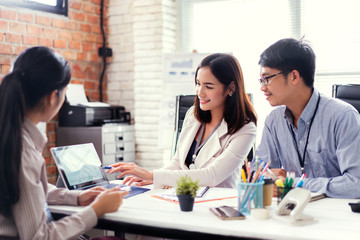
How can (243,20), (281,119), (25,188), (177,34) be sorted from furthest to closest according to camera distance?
1. (177,34)
2. (243,20)
3. (281,119)
4. (25,188)

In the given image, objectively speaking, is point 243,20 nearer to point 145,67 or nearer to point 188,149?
point 145,67

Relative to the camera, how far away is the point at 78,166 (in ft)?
5.62

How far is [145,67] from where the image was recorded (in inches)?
166

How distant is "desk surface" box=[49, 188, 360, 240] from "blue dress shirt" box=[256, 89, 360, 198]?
0.13m

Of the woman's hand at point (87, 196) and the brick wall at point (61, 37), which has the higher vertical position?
the brick wall at point (61, 37)

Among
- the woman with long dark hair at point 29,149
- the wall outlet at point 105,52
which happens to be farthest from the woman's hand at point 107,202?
the wall outlet at point 105,52

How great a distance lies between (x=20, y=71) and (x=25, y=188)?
1.13ft

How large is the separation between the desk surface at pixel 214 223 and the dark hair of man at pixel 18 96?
0.33 meters

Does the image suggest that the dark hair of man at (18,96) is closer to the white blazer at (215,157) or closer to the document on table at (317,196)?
the white blazer at (215,157)

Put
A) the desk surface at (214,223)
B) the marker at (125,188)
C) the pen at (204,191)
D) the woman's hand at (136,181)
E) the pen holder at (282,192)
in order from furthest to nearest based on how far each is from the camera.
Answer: the woman's hand at (136,181) → the marker at (125,188) → the pen at (204,191) → the pen holder at (282,192) → the desk surface at (214,223)

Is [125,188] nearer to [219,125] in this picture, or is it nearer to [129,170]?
[129,170]

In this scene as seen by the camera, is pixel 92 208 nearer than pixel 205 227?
No

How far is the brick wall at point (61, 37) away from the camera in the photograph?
135 inches

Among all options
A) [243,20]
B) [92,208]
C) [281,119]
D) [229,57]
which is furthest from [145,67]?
[92,208]
